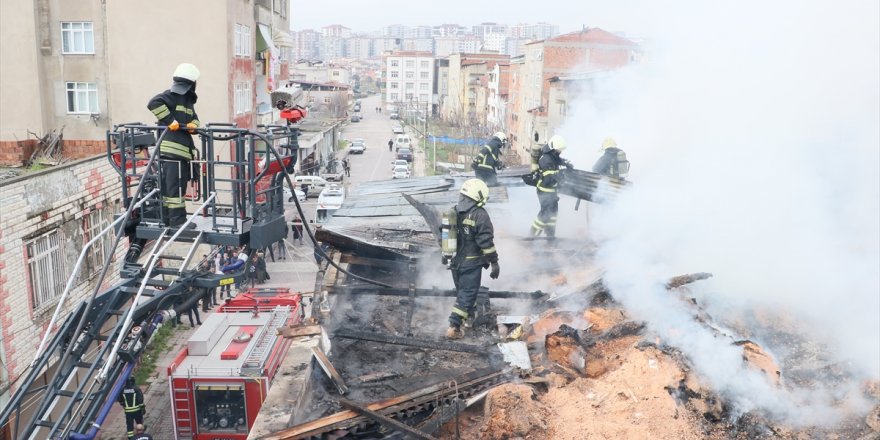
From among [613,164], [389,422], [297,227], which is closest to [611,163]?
[613,164]

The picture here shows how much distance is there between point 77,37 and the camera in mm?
Result: 23047

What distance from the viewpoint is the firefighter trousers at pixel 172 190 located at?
648cm

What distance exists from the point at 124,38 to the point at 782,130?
72.5 ft

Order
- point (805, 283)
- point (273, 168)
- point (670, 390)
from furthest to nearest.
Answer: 1. point (273, 168)
2. point (805, 283)
3. point (670, 390)

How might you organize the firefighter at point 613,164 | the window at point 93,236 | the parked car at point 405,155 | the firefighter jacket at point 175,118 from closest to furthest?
the firefighter jacket at point 175,118, the firefighter at point 613,164, the window at point 93,236, the parked car at point 405,155

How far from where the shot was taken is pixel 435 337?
721cm

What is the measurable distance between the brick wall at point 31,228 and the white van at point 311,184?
74.6 ft

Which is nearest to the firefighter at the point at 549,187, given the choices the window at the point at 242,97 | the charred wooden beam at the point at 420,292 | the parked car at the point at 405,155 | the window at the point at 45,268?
the charred wooden beam at the point at 420,292

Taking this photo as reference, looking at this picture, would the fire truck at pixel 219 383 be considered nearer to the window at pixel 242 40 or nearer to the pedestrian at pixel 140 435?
the pedestrian at pixel 140 435

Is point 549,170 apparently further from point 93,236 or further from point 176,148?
point 93,236

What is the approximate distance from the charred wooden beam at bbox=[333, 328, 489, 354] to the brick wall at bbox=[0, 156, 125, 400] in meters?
6.50

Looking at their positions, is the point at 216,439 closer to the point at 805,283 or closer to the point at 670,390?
the point at 670,390

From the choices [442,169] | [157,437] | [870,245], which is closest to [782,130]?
[870,245]

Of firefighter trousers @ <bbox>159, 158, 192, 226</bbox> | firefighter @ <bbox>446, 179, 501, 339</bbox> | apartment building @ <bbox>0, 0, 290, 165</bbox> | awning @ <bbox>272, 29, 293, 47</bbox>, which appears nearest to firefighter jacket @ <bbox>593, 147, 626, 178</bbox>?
firefighter @ <bbox>446, 179, 501, 339</bbox>
